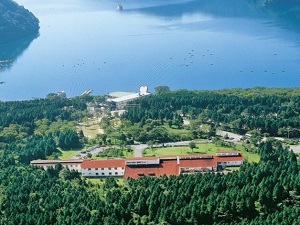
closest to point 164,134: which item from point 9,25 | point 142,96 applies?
point 142,96

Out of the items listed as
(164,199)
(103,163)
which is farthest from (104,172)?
(164,199)

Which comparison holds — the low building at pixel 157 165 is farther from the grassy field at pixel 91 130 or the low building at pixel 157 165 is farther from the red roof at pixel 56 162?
the grassy field at pixel 91 130

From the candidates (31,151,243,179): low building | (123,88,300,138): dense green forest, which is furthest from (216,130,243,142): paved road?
(31,151,243,179): low building

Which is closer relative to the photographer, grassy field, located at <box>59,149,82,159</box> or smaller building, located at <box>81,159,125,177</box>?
smaller building, located at <box>81,159,125,177</box>

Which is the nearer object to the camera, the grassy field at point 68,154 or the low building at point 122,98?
the grassy field at point 68,154

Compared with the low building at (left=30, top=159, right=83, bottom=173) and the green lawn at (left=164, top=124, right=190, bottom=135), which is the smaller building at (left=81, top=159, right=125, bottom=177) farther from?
the green lawn at (left=164, top=124, right=190, bottom=135)

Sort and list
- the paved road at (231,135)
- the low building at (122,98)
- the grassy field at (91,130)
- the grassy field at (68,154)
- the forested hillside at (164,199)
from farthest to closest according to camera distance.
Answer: the low building at (122,98)
the grassy field at (91,130)
the paved road at (231,135)
the grassy field at (68,154)
the forested hillside at (164,199)

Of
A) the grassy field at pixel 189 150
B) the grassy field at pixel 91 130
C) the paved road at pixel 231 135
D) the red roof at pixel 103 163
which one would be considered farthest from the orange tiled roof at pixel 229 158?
the grassy field at pixel 91 130

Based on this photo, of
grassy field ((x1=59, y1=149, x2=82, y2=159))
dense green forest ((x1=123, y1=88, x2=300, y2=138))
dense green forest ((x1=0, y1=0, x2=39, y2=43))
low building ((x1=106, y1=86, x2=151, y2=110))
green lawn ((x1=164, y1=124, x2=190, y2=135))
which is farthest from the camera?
dense green forest ((x1=0, y1=0, x2=39, y2=43))

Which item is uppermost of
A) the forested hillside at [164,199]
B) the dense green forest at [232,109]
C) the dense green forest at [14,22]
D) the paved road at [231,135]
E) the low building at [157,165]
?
the dense green forest at [14,22]
